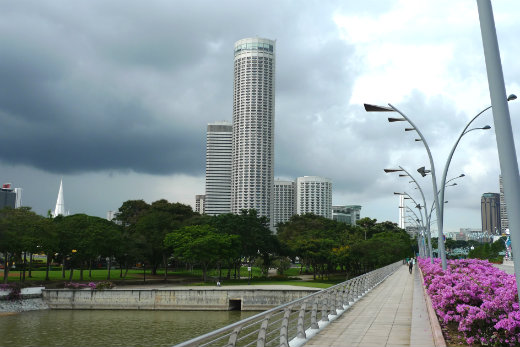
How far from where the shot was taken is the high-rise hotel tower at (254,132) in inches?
7175

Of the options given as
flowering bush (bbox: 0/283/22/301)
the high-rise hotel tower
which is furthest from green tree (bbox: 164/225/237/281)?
the high-rise hotel tower

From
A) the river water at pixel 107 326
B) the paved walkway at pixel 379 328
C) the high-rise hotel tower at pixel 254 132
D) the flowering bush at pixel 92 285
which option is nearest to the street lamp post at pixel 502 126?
the paved walkway at pixel 379 328

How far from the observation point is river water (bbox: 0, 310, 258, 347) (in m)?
33.0

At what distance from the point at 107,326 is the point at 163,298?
1063cm

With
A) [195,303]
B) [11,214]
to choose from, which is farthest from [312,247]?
[11,214]

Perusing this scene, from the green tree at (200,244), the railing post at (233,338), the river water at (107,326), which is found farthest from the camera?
the green tree at (200,244)

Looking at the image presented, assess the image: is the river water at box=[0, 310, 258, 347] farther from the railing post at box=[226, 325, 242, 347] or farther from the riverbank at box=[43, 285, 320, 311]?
the railing post at box=[226, 325, 242, 347]

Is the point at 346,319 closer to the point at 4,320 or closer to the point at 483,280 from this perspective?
the point at 483,280

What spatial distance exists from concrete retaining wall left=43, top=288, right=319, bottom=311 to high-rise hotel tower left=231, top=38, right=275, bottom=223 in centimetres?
13066

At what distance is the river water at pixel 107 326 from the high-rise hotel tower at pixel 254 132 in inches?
5275

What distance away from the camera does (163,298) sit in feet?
163

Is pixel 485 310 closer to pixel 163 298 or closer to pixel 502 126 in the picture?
pixel 502 126

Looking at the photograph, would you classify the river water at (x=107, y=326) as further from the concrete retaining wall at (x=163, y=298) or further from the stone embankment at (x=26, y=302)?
the stone embankment at (x=26, y=302)

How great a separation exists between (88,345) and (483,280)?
26.4 metres
